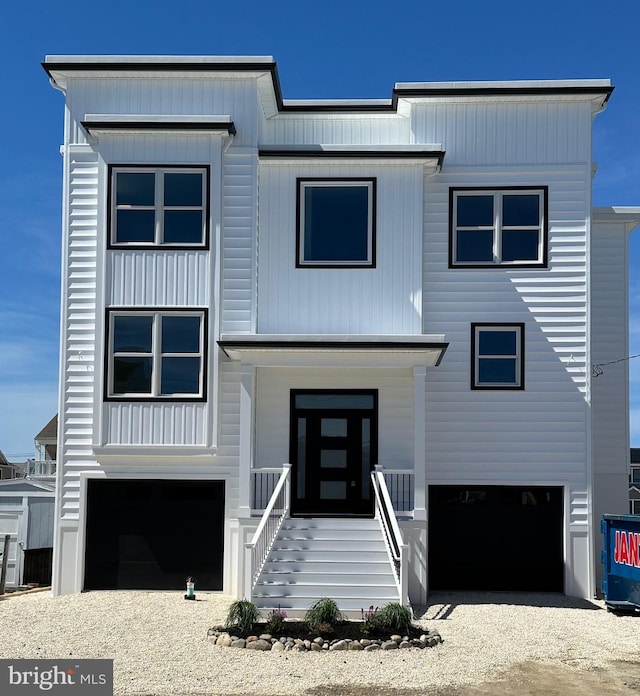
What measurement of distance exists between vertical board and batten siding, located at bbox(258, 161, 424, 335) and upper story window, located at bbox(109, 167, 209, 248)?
1213mm

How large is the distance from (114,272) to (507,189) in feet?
24.1

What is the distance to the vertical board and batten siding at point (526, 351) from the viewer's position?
662 inches

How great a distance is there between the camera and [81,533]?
16406 mm

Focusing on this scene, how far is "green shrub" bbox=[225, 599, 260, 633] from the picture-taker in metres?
12.1

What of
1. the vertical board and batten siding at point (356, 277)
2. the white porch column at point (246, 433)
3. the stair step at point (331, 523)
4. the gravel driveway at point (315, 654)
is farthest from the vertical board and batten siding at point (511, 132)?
the gravel driveway at point (315, 654)

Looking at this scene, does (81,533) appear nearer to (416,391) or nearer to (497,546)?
(416,391)

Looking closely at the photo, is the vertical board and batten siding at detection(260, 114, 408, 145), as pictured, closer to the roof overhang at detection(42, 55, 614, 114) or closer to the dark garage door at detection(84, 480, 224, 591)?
the roof overhang at detection(42, 55, 614, 114)

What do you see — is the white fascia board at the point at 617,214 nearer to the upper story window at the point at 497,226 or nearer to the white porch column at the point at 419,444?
the upper story window at the point at 497,226

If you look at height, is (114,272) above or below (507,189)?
below

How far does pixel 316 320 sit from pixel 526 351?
12.8 ft

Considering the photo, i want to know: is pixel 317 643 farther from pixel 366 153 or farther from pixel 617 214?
pixel 617 214

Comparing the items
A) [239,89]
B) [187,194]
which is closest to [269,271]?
[187,194]

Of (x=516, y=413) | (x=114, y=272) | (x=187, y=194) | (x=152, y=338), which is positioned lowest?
(x=516, y=413)

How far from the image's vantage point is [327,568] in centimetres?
1427
